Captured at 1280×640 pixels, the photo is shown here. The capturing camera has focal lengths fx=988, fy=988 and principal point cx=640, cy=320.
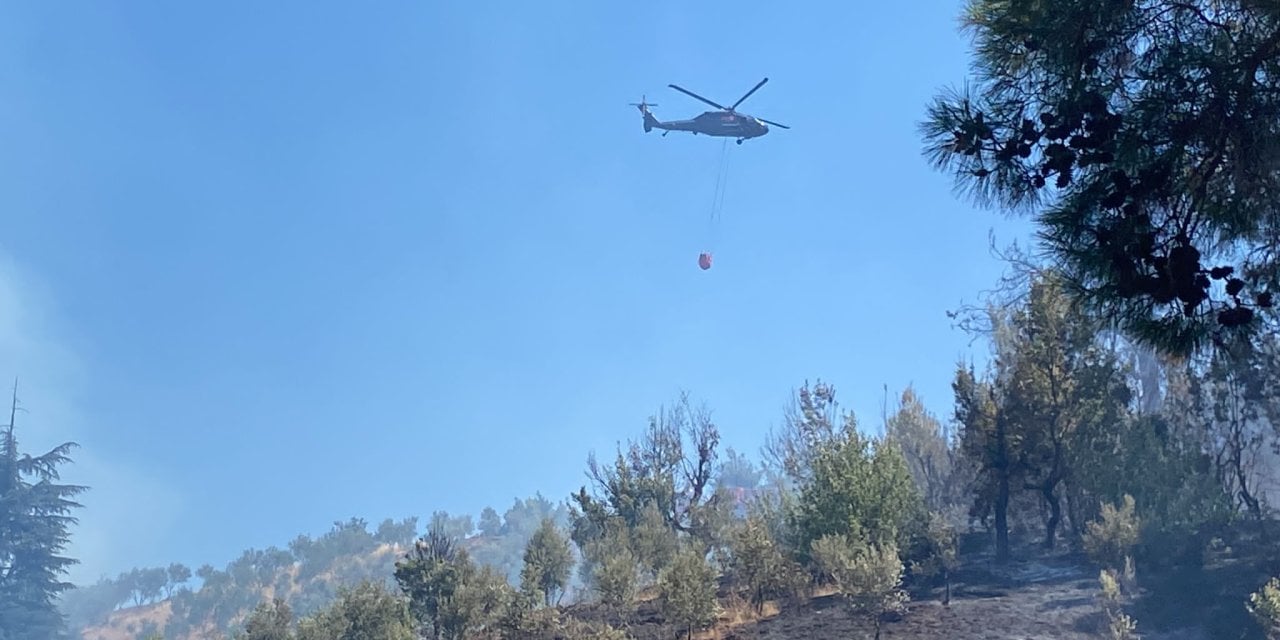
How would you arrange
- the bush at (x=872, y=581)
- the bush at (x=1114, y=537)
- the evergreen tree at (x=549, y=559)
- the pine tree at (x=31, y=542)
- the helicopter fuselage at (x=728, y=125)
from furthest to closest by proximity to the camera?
the pine tree at (x=31, y=542) → the helicopter fuselage at (x=728, y=125) → the evergreen tree at (x=549, y=559) → the bush at (x=1114, y=537) → the bush at (x=872, y=581)

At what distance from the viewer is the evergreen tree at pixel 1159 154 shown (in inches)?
229

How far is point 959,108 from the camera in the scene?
22.2ft

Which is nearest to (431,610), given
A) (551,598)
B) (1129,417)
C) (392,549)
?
(551,598)

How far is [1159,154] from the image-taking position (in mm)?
6020

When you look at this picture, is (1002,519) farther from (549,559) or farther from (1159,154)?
(1159,154)

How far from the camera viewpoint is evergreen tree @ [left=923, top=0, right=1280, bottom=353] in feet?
19.0

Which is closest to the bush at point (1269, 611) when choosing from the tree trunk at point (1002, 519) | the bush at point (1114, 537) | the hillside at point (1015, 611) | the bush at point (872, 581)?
the hillside at point (1015, 611)

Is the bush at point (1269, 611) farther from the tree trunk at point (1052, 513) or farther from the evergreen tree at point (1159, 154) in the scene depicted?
the evergreen tree at point (1159, 154)

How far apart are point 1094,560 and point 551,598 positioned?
13652 mm

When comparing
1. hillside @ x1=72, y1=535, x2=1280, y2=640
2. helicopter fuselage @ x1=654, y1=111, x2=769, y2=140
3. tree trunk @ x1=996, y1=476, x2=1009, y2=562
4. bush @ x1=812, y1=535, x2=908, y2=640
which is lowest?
hillside @ x1=72, y1=535, x2=1280, y2=640

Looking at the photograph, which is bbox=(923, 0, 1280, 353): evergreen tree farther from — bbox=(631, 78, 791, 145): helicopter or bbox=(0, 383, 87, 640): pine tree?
bbox=(0, 383, 87, 640): pine tree

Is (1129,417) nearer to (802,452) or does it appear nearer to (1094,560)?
(1094,560)

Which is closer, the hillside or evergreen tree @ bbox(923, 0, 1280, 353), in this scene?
evergreen tree @ bbox(923, 0, 1280, 353)

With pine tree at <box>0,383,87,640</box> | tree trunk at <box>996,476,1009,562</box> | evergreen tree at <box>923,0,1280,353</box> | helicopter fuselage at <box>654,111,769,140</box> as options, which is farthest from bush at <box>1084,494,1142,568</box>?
pine tree at <box>0,383,87,640</box>
